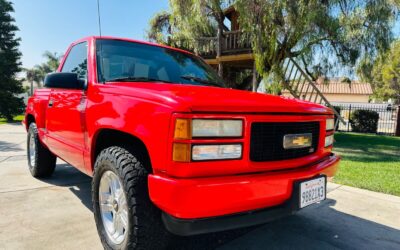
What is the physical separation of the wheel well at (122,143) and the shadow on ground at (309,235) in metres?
0.70

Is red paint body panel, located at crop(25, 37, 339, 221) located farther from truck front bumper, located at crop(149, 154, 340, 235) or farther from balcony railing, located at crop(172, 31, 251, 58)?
balcony railing, located at crop(172, 31, 251, 58)

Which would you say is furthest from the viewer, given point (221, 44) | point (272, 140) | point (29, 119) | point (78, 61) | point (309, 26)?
point (221, 44)

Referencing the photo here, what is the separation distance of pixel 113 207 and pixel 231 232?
115 centimetres

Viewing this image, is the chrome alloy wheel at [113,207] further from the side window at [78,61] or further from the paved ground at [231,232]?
the side window at [78,61]

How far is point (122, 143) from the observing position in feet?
8.15

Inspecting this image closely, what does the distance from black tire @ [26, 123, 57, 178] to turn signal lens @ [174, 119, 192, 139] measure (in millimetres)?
3232

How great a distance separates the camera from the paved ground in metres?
2.73

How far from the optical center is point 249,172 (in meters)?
2.07

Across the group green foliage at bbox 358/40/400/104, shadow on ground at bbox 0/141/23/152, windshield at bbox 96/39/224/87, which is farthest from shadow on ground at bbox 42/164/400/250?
green foliage at bbox 358/40/400/104

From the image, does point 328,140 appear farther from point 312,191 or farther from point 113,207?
point 113,207

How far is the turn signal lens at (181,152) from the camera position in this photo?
186 cm

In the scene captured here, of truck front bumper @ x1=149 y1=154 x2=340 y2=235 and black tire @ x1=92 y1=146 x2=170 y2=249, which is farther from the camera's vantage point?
black tire @ x1=92 y1=146 x2=170 y2=249

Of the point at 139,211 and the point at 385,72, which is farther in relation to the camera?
the point at 385,72

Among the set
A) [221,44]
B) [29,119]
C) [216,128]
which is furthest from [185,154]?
[221,44]
